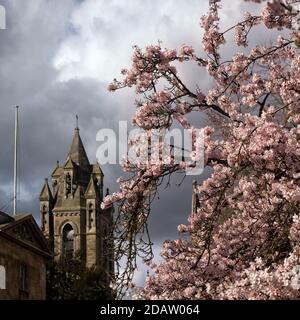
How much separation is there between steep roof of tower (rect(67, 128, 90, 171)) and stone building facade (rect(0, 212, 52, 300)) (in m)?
68.6

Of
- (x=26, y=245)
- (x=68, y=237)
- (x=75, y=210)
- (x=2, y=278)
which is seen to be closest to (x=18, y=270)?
(x=26, y=245)

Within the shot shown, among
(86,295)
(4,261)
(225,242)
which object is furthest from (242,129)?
(86,295)

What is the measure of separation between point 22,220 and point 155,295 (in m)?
27.2

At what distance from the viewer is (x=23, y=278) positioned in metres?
40.7

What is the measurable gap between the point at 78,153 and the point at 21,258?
7346 centimetres

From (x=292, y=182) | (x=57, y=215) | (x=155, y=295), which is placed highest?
(x=57, y=215)

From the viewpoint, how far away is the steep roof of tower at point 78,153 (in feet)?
370

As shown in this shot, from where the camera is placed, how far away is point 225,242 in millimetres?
14188

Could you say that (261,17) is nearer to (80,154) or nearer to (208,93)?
(208,93)

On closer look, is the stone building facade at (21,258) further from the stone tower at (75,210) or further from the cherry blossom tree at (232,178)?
the stone tower at (75,210)

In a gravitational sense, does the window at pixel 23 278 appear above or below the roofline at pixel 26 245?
below

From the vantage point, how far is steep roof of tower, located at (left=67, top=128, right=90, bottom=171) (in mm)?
112875

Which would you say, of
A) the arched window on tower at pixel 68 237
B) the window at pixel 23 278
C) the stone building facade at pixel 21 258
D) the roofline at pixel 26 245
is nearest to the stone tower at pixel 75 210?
the arched window on tower at pixel 68 237

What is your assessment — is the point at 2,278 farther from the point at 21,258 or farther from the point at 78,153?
the point at 78,153
